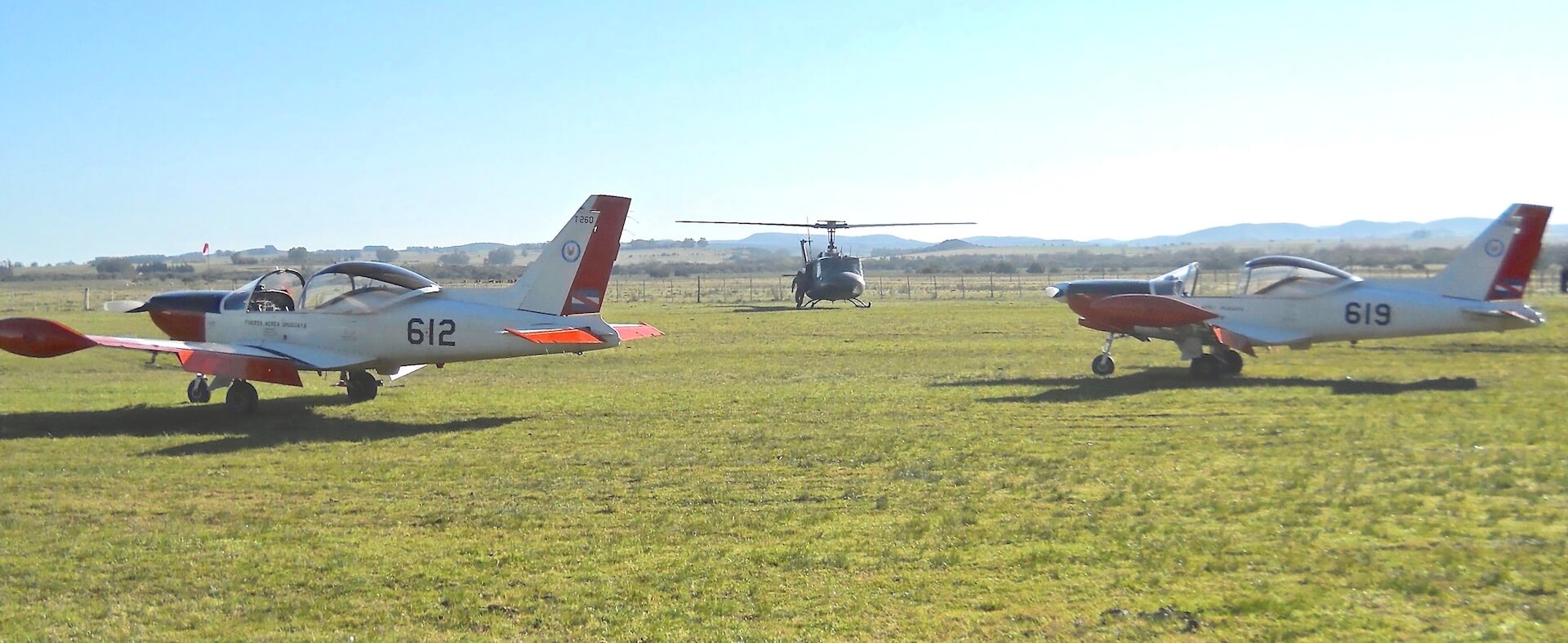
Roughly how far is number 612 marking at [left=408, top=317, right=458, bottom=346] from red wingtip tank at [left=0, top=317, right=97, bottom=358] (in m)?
3.01

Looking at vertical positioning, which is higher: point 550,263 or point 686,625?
point 550,263

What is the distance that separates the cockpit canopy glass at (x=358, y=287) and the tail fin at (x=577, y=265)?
45.7 inches

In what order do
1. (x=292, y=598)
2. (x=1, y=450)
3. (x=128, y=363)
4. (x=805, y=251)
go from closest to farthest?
(x=292, y=598), (x=1, y=450), (x=128, y=363), (x=805, y=251)

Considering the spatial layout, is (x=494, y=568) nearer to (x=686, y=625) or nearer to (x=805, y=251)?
(x=686, y=625)

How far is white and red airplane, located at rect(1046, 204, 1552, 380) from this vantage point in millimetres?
15375

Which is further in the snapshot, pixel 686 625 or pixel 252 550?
pixel 252 550

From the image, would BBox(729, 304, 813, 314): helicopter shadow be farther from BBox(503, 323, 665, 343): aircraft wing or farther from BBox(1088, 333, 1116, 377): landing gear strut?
BBox(503, 323, 665, 343): aircraft wing

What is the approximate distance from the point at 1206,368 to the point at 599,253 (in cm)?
851

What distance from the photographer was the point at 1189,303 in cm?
1627

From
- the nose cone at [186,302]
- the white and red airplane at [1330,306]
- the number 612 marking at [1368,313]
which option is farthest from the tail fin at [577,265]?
the number 612 marking at [1368,313]

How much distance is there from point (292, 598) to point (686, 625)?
2.06m

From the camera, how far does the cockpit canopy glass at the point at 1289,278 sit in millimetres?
16188

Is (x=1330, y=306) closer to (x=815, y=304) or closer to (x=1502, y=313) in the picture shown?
(x=1502, y=313)

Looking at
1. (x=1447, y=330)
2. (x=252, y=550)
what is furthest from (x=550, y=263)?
(x=1447, y=330)
